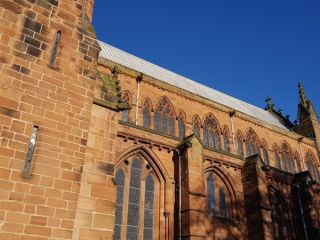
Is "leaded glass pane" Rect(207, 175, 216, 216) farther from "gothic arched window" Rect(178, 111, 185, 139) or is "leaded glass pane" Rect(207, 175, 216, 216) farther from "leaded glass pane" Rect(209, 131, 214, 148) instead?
"leaded glass pane" Rect(209, 131, 214, 148)

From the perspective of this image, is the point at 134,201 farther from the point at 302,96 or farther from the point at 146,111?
the point at 302,96

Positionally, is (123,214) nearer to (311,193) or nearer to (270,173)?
(270,173)

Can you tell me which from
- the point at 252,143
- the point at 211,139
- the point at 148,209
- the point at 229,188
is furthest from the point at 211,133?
the point at 148,209

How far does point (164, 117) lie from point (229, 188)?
6.72m

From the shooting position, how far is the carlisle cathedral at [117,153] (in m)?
6.52

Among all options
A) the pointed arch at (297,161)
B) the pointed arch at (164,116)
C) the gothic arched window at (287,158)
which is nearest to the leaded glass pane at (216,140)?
the pointed arch at (164,116)

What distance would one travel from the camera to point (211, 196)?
626 inches

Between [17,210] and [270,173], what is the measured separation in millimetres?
15376

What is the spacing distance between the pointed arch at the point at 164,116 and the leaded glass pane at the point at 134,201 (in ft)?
21.4

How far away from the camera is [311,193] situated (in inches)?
749

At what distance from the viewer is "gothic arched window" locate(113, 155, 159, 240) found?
12586 millimetres

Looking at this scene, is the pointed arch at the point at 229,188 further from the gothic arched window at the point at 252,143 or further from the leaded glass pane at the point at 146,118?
the gothic arched window at the point at 252,143

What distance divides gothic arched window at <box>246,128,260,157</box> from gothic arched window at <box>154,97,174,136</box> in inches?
280

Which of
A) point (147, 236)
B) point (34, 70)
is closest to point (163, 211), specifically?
point (147, 236)
